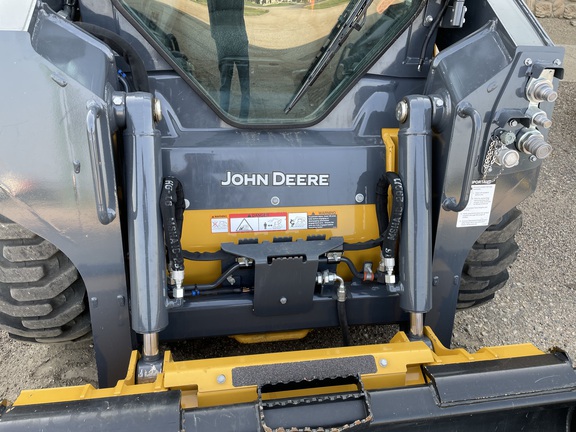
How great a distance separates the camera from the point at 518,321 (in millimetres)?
2988

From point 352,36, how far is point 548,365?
1302mm

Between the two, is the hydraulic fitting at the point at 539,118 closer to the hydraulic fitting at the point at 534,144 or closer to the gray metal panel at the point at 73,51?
the hydraulic fitting at the point at 534,144

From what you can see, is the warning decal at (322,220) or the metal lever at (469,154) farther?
the warning decal at (322,220)

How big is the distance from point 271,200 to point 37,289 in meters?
0.86

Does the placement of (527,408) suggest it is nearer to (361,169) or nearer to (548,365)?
(548,365)

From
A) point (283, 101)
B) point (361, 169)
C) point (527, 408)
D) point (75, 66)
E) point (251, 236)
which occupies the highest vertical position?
point (75, 66)

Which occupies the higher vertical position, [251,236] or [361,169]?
[361,169]

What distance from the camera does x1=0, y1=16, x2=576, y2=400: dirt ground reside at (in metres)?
2.56

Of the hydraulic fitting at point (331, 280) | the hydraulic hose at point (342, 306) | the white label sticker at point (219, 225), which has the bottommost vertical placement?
the hydraulic hose at point (342, 306)

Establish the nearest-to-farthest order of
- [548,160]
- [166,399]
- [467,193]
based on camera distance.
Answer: [166,399], [467,193], [548,160]

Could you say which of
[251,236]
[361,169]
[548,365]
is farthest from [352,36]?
[548,365]

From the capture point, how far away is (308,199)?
6.63 feet

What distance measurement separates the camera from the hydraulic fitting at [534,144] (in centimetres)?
181

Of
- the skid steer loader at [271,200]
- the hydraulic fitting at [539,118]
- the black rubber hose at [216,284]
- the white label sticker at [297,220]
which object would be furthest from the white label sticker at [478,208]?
the black rubber hose at [216,284]
